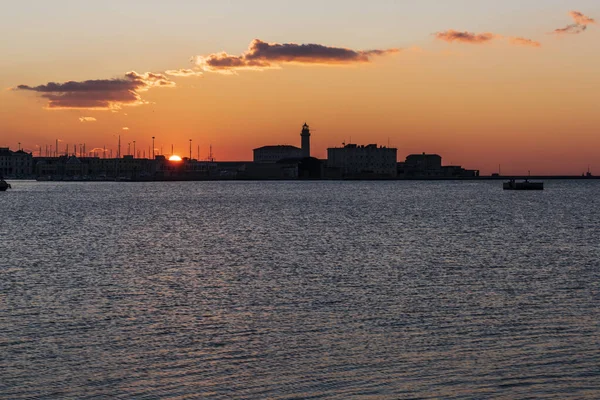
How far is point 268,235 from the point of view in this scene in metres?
61.3

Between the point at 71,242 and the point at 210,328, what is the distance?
33.5 m

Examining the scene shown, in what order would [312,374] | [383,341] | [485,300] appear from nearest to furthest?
[312,374] → [383,341] → [485,300]

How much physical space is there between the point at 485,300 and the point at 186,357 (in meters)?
12.2

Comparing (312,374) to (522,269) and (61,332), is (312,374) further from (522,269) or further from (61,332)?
(522,269)

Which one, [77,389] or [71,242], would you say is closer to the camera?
[77,389]

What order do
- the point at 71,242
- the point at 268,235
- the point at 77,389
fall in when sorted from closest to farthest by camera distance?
the point at 77,389, the point at 71,242, the point at 268,235

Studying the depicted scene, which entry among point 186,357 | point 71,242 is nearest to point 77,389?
point 186,357

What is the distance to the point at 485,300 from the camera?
2845cm

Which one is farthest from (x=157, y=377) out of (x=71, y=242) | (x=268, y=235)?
(x=268, y=235)

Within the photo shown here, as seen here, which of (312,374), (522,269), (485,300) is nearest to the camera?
(312,374)

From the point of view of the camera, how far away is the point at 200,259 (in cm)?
4341

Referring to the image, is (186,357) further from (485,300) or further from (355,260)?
(355,260)

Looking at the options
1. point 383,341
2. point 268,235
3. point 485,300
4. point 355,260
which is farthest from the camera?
point 268,235

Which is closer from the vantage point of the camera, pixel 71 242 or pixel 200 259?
pixel 200 259
